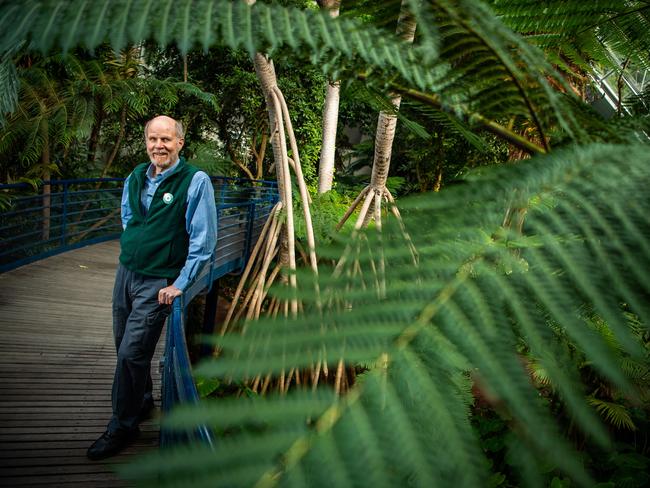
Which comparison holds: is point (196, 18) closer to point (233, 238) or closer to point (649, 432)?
point (649, 432)

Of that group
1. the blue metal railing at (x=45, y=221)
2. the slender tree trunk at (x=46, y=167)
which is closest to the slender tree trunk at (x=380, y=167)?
the blue metal railing at (x=45, y=221)

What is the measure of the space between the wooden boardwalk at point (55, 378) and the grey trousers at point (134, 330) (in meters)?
0.26

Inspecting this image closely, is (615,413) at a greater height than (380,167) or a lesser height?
lesser

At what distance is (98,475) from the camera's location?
205cm

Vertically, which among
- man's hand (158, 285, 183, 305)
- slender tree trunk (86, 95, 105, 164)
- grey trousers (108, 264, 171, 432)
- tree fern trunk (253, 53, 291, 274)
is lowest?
grey trousers (108, 264, 171, 432)

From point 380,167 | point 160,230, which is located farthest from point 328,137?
→ point 160,230

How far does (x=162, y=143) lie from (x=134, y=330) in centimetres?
81

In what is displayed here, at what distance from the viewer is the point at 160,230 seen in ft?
5.96

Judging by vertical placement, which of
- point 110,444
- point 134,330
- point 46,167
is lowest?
point 110,444

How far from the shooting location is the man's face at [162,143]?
1.81 m

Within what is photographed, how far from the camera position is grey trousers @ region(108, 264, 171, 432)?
1.82 m

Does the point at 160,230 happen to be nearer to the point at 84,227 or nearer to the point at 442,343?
the point at 442,343

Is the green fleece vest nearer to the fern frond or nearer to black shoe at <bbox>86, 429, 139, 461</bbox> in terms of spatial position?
black shoe at <bbox>86, 429, 139, 461</bbox>

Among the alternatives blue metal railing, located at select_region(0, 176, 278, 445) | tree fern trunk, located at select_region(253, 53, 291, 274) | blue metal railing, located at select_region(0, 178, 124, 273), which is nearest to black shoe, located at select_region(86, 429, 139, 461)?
blue metal railing, located at select_region(0, 176, 278, 445)
